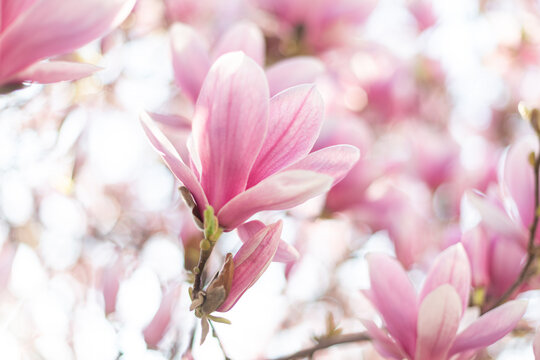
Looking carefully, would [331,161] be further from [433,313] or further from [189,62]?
[189,62]

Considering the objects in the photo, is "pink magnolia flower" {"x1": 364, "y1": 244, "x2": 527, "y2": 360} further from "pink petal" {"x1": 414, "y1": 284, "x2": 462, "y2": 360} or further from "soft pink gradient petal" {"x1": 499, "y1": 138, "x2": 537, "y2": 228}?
"soft pink gradient petal" {"x1": 499, "y1": 138, "x2": 537, "y2": 228}

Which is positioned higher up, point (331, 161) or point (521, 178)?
point (331, 161)

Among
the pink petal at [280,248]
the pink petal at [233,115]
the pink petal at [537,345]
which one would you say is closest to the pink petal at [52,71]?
the pink petal at [233,115]

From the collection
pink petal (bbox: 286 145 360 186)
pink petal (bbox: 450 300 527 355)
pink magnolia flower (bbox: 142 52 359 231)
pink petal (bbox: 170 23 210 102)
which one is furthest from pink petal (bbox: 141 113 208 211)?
pink petal (bbox: 450 300 527 355)

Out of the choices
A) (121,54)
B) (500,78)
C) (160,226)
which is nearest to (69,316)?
(160,226)

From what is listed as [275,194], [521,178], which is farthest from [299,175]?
[521,178]

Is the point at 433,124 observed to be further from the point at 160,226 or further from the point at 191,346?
the point at 191,346
